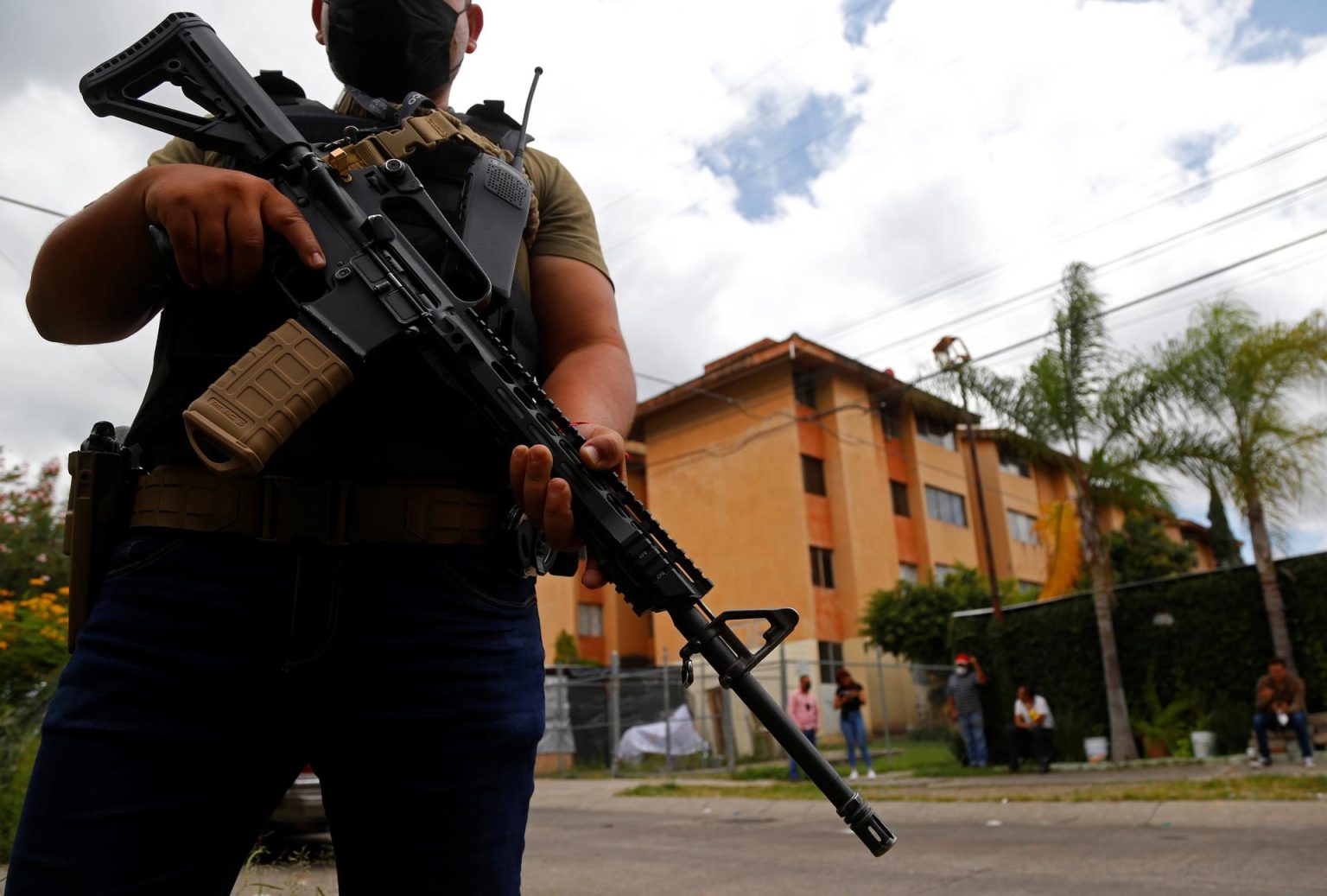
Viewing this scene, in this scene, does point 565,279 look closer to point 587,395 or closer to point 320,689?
point 587,395

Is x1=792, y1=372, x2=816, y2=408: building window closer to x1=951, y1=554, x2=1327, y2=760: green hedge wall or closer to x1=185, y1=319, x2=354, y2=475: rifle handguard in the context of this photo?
x1=951, y1=554, x2=1327, y2=760: green hedge wall

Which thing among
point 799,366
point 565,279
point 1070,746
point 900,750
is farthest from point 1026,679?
point 565,279

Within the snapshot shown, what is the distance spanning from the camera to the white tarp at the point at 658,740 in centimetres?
1642

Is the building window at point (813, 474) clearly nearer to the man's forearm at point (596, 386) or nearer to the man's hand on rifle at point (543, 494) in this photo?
the man's forearm at point (596, 386)

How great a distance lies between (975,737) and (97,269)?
13.9 metres

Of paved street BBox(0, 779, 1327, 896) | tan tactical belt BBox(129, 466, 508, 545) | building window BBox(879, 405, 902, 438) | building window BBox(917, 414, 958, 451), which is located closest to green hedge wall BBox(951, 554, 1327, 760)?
paved street BBox(0, 779, 1327, 896)

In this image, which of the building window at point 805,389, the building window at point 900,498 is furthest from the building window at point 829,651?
the building window at point 805,389

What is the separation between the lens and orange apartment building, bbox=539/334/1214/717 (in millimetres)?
23328

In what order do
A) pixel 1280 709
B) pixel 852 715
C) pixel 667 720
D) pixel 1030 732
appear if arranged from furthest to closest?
pixel 667 720 < pixel 1030 732 < pixel 852 715 < pixel 1280 709

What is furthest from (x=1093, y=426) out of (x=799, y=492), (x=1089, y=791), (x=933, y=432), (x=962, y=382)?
(x=933, y=432)

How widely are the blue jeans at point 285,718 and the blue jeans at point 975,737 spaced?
13428 millimetres

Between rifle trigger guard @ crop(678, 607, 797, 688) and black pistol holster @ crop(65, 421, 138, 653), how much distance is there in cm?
77

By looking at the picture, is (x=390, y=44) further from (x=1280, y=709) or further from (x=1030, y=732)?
(x=1030, y=732)

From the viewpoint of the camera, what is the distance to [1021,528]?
30.5 metres
